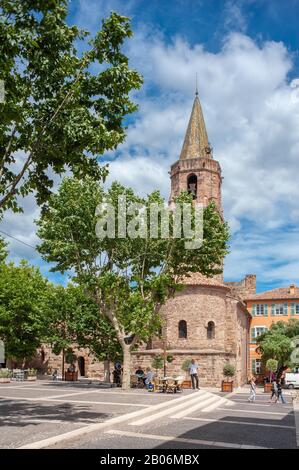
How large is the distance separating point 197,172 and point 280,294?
23.8 metres

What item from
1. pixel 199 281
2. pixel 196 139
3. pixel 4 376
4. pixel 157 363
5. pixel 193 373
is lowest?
pixel 4 376

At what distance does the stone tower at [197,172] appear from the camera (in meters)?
48.5

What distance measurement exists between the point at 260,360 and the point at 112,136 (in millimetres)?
52223

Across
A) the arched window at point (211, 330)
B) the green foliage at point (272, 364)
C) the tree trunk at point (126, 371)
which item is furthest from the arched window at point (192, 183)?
the tree trunk at point (126, 371)

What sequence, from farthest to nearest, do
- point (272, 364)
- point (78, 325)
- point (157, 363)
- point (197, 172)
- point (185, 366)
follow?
point (197, 172), point (272, 364), point (185, 366), point (157, 363), point (78, 325)

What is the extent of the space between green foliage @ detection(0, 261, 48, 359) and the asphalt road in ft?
80.0

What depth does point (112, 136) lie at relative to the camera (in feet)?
42.3

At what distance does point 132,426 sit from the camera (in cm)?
1306

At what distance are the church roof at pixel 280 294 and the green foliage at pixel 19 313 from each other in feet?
102

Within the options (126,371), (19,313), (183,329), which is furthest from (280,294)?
(126,371)

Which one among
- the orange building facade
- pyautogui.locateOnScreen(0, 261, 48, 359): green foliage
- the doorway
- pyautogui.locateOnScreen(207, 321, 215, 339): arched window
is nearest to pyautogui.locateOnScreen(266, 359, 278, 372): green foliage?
pyautogui.locateOnScreen(207, 321, 215, 339): arched window

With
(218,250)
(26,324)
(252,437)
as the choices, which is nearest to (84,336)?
(26,324)

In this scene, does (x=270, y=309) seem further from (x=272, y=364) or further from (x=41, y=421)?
(x=41, y=421)
